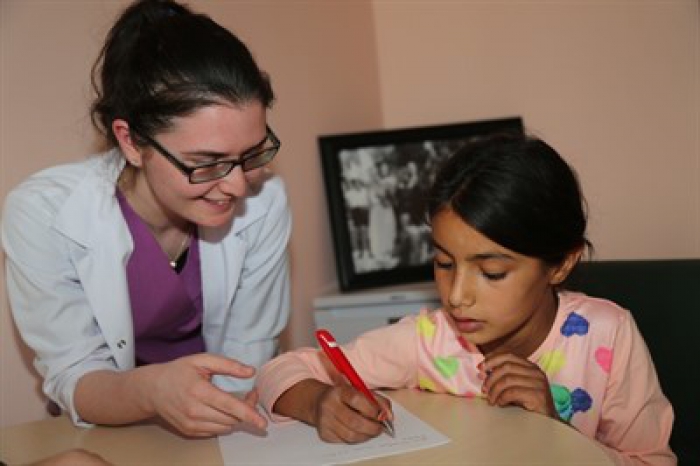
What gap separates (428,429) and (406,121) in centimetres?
157

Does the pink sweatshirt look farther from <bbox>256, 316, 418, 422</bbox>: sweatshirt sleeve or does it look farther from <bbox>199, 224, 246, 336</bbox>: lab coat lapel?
<bbox>199, 224, 246, 336</bbox>: lab coat lapel

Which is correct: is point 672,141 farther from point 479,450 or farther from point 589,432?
point 479,450

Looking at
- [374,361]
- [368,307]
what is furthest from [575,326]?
[368,307]

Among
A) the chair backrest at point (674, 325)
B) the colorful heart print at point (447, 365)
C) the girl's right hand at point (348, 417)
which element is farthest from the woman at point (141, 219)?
the chair backrest at point (674, 325)

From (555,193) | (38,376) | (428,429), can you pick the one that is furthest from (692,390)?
(38,376)

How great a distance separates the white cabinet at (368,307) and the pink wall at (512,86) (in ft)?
0.24

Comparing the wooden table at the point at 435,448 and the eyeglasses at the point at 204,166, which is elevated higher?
the eyeglasses at the point at 204,166

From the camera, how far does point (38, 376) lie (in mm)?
1516

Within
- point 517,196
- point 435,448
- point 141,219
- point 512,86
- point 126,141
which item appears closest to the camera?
point 435,448

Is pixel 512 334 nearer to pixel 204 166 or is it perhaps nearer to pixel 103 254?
pixel 204 166

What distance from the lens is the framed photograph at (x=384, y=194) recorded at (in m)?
2.21

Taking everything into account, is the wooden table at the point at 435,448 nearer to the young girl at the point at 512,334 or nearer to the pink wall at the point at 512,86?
the young girl at the point at 512,334

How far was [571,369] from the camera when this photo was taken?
1.17 metres

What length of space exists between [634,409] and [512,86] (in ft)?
4.24
